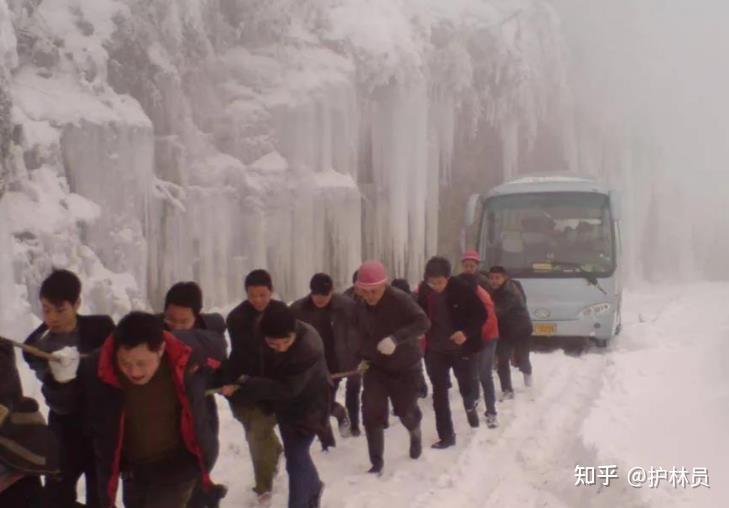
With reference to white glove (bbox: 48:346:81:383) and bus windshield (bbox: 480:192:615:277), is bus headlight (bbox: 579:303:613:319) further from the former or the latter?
white glove (bbox: 48:346:81:383)

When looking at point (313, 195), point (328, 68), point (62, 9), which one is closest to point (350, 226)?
point (313, 195)

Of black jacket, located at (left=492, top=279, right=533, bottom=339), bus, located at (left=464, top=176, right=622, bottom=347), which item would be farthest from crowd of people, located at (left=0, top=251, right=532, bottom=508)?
bus, located at (left=464, top=176, right=622, bottom=347)

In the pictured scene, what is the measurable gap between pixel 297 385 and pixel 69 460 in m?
1.28

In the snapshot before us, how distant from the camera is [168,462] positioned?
10.6ft

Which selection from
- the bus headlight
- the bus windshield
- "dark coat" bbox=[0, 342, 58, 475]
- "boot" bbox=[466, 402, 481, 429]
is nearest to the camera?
"dark coat" bbox=[0, 342, 58, 475]

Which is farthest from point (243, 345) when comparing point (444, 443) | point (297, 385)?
point (444, 443)

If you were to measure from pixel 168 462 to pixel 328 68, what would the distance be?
10.3 m

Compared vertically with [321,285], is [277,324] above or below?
above

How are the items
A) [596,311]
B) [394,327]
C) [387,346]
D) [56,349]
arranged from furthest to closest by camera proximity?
1. [596,311]
2. [394,327]
3. [387,346]
4. [56,349]

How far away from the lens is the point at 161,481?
3232 mm

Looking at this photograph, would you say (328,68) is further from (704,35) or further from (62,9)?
(704,35)

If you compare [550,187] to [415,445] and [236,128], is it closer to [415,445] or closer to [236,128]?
[236,128]

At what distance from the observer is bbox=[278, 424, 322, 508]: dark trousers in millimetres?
4543

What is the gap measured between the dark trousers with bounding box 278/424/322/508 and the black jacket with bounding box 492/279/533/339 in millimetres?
4045
